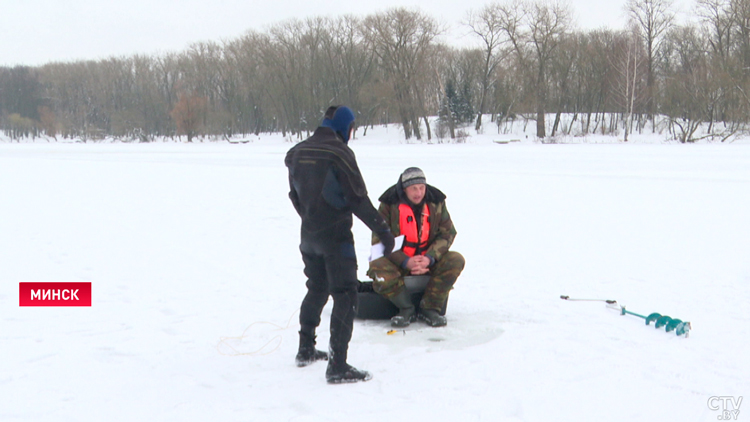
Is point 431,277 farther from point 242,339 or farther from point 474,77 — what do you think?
point 474,77

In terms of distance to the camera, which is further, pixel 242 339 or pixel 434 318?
pixel 434 318

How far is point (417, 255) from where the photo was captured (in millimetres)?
4527

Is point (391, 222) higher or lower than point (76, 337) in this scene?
higher

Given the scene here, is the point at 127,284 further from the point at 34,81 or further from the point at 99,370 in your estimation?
the point at 34,81

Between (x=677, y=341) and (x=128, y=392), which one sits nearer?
(x=128, y=392)

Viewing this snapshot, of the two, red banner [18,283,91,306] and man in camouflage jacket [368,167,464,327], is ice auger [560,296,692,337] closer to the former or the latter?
man in camouflage jacket [368,167,464,327]

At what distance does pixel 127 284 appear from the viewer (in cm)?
588

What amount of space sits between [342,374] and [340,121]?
1567 mm

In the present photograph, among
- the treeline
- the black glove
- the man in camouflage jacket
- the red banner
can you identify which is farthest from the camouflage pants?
the treeline

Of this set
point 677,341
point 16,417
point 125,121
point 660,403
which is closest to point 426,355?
point 660,403

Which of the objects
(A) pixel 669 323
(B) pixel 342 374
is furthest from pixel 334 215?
(A) pixel 669 323

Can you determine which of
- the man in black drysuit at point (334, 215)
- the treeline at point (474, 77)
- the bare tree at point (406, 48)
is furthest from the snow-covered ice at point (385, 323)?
the bare tree at point (406, 48)

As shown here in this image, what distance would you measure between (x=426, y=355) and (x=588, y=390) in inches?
43.5

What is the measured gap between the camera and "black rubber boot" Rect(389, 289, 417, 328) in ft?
14.7
